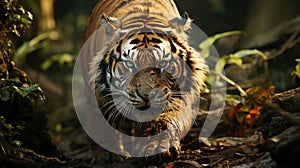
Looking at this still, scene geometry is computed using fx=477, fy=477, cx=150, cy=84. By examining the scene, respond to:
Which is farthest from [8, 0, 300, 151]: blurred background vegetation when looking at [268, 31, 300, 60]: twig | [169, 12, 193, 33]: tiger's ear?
[169, 12, 193, 33]: tiger's ear

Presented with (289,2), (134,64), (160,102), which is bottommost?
(160,102)

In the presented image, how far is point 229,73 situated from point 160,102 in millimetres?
2871

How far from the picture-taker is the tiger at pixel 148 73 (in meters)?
3.79

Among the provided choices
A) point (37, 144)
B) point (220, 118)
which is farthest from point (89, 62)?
point (220, 118)

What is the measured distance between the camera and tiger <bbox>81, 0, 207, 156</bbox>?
379cm

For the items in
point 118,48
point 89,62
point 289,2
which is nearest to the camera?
point 118,48

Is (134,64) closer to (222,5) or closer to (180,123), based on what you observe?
(180,123)

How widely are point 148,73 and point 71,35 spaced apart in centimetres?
963

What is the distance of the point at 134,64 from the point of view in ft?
12.7

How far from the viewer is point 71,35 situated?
42.9 feet

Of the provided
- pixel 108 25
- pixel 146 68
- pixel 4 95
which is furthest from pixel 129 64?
pixel 4 95

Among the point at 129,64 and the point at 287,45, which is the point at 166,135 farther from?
the point at 287,45

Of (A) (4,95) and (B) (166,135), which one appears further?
(B) (166,135)

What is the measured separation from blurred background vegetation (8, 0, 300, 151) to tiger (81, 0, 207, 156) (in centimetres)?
191
